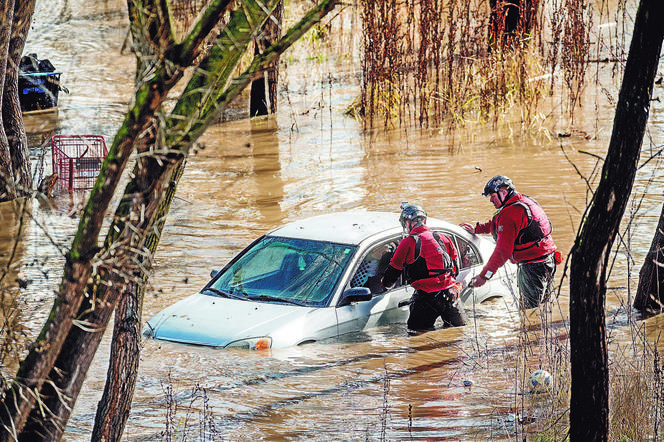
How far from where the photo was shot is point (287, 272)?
885cm

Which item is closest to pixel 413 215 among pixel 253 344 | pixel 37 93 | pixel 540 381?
pixel 253 344

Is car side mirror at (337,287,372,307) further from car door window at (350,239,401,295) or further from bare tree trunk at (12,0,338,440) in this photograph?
bare tree trunk at (12,0,338,440)

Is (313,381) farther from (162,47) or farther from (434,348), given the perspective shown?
(162,47)

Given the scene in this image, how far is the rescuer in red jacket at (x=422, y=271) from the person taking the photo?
8.77 metres

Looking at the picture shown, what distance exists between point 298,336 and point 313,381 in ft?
1.42

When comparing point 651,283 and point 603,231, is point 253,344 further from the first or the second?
point 651,283

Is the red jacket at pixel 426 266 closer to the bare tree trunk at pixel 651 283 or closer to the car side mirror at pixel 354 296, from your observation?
the car side mirror at pixel 354 296

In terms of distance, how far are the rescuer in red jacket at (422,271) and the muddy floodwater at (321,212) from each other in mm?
251

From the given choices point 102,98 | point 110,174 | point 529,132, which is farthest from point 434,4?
point 110,174

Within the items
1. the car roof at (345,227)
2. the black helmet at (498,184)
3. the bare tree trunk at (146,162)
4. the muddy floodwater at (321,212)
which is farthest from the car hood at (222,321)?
the bare tree trunk at (146,162)

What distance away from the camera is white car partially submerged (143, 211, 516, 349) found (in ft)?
26.7

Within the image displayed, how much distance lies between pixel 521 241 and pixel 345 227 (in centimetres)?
176

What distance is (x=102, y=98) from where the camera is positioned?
23641 millimetres

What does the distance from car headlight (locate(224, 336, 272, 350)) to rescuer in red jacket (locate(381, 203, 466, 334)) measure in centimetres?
137
